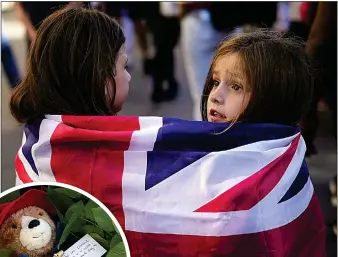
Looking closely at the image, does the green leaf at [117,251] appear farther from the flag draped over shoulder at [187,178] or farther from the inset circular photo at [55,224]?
the flag draped over shoulder at [187,178]

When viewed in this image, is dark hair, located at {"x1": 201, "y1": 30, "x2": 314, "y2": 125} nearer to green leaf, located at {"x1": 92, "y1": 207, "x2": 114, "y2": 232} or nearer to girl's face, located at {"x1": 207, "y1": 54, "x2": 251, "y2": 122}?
girl's face, located at {"x1": 207, "y1": 54, "x2": 251, "y2": 122}

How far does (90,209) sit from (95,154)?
0.14 meters

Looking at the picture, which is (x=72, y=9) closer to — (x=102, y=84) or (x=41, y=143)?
(x=102, y=84)

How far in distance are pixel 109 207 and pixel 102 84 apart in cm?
25

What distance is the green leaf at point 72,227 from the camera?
102 cm

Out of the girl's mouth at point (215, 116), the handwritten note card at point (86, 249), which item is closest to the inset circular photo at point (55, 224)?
the handwritten note card at point (86, 249)

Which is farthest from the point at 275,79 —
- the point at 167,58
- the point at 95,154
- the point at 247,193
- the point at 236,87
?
the point at 167,58

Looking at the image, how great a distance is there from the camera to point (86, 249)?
39.2 inches

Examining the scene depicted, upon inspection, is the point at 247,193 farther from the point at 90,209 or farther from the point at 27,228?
the point at 27,228

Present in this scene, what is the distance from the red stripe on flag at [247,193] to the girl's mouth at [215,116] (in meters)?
0.18

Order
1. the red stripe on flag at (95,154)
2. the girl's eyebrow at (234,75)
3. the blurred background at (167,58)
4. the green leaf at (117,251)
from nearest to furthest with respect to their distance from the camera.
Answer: the green leaf at (117,251), the red stripe on flag at (95,154), the girl's eyebrow at (234,75), the blurred background at (167,58)

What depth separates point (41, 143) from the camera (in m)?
1.15

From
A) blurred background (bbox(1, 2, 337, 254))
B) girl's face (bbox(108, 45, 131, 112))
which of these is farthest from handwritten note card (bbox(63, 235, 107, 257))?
blurred background (bbox(1, 2, 337, 254))

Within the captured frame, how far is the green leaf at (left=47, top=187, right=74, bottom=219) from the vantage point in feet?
3.34
